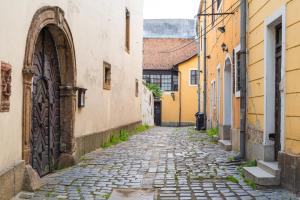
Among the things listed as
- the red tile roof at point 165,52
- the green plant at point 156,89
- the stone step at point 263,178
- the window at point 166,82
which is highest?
the red tile roof at point 165,52

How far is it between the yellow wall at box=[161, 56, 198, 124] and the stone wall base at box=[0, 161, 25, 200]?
34197mm

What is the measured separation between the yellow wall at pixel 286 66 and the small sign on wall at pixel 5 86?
154 inches

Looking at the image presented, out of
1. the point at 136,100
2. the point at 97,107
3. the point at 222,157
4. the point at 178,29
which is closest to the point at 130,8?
the point at 136,100

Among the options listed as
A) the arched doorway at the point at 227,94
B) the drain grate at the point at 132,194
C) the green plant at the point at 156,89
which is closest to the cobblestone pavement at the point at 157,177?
the drain grate at the point at 132,194

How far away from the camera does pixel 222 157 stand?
10727 millimetres

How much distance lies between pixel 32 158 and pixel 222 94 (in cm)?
832

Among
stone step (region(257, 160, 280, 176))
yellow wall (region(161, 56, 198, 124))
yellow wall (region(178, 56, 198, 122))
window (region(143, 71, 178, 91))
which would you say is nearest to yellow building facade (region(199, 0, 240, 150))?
stone step (region(257, 160, 280, 176))

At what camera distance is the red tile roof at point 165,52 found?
4216 cm

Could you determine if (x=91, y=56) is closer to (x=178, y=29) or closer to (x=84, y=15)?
(x=84, y=15)

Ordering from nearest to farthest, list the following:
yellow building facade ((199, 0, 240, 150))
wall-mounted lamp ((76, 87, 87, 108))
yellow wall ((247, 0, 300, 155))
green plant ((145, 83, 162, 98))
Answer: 1. yellow wall ((247, 0, 300, 155))
2. wall-mounted lamp ((76, 87, 87, 108))
3. yellow building facade ((199, 0, 240, 150))
4. green plant ((145, 83, 162, 98))

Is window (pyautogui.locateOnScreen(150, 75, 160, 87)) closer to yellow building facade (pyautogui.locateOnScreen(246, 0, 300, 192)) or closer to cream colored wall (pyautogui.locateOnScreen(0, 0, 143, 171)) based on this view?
cream colored wall (pyautogui.locateOnScreen(0, 0, 143, 171))

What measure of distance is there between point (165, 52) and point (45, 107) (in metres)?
35.5

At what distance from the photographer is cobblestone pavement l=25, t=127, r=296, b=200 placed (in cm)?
660

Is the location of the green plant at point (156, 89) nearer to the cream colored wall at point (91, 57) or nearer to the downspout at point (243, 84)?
the cream colored wall at point (91, 57)
